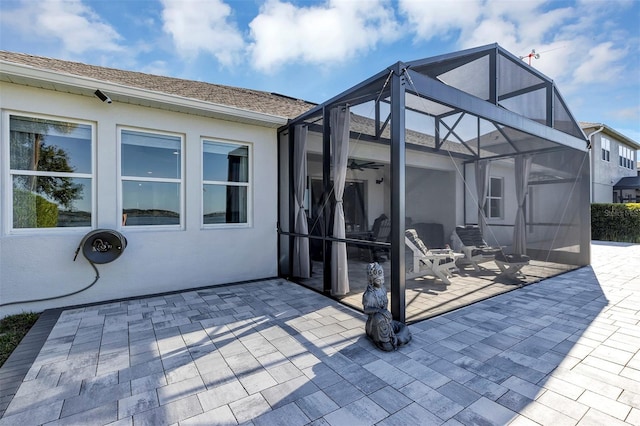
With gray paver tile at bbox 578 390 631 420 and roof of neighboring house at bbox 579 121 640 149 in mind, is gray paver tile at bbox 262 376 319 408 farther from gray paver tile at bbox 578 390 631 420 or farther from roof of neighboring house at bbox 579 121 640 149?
roof of neighboring house at bbox 579 121 640 149

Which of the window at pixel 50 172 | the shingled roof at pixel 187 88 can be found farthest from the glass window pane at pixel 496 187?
the window at pixel 50 172

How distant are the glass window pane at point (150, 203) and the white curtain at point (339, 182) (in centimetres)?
256

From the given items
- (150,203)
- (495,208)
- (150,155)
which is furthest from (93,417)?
(495,208)

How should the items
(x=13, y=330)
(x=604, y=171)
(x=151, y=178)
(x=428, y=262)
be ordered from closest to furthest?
(x=13, y=330)
(x=151, y=178)
(x=428, y=262)
(x=604, y=171)

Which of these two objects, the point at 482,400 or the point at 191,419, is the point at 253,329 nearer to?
the point at 191,419

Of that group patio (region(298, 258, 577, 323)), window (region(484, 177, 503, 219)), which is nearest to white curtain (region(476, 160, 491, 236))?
window (region(484, 177, 503, 219))

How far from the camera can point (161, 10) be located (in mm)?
5164

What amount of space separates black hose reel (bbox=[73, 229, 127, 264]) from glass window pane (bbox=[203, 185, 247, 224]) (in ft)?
4.16

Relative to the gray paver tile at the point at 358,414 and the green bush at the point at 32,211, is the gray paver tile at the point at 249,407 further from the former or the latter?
the green bush at the point at 32,211

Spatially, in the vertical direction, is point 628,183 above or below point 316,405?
above

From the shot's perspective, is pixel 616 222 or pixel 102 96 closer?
pixel 102 96

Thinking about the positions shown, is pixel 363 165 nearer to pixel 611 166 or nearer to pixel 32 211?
pixel 32 211

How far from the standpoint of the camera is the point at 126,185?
14.3 ft

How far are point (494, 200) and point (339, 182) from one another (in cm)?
691
